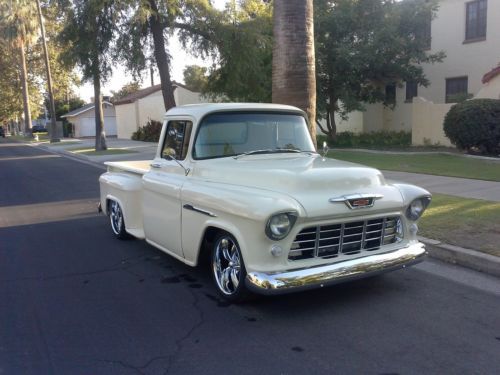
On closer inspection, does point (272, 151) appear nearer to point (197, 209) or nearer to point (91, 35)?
point (197, 209)

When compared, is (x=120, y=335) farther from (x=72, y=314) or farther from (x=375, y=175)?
(x=375, y=175)

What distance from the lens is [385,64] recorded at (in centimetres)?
2125

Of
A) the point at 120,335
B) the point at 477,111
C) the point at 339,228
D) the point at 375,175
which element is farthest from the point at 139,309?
the point at 477,111

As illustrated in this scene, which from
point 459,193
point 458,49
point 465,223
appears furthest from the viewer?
point 458,49

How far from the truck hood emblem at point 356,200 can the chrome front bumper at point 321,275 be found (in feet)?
1.59

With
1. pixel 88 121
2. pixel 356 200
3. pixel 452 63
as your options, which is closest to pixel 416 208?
pixel 356 200

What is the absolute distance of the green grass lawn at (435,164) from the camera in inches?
485

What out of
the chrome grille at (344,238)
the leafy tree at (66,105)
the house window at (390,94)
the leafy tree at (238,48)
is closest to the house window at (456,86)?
the house window at (390,94)

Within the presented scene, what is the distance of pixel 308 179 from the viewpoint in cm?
468

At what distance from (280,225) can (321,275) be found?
56 cm

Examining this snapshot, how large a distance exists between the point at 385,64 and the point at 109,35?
11298 millimetres

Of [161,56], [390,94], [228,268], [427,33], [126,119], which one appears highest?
[427,33]

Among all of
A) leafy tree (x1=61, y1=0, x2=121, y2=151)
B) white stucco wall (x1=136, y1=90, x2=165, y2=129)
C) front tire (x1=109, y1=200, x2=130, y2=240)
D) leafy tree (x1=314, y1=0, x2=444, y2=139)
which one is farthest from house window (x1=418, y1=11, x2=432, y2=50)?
white stucco wall (x1=136, y1=90, x2=165, y2=129)

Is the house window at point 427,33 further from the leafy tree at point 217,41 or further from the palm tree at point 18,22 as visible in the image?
the palm tree at point 18,22
